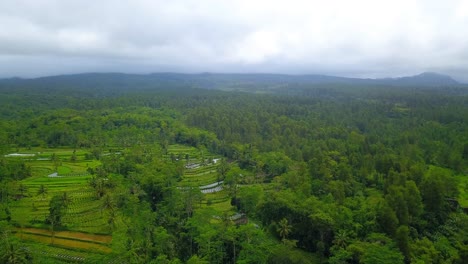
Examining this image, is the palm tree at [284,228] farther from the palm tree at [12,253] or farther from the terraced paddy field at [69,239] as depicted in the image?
the palm tree at [12,253]

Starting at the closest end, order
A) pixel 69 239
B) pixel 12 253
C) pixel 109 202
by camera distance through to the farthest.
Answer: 1. pixel 12 253
2. pixel 69 239
3. pixel 109 202

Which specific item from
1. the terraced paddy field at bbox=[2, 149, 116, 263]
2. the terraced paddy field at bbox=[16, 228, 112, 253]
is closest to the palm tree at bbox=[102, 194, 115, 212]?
the terraced paddy field at bbox=[2, 149, 116, 263]

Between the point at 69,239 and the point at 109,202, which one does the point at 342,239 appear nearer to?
the point at 109,202

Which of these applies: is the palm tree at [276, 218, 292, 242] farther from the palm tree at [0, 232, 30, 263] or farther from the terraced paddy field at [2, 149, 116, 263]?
the palm tree at [0, 232, 30, 263]

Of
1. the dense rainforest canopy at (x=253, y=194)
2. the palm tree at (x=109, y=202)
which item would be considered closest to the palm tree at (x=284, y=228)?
the dense rainforest canopy at (x=253, y=194)

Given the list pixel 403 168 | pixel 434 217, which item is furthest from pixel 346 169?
pixel 434 217

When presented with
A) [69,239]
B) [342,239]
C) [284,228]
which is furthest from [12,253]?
[342,239]

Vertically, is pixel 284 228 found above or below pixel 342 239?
below

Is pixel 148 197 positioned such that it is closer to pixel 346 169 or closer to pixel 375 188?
pixel 346 169

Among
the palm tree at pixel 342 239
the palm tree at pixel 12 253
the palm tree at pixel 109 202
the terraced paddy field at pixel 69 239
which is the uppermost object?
the palm tree at pixel 12 253
